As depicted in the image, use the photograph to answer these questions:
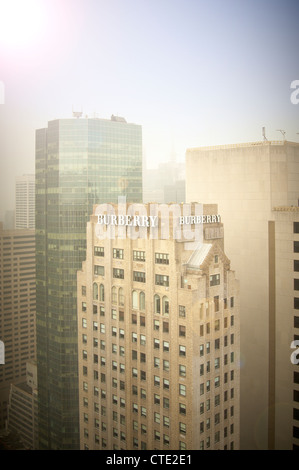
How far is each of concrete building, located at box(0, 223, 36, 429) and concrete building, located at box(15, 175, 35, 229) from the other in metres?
1.61

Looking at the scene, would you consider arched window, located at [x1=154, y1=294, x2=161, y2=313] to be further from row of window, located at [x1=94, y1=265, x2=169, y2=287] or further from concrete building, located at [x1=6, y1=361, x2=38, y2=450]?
concrete building, located at [x1=6, y1=361, x2=38, y2=450]

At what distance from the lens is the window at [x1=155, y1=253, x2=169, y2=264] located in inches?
586

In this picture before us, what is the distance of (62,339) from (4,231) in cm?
896

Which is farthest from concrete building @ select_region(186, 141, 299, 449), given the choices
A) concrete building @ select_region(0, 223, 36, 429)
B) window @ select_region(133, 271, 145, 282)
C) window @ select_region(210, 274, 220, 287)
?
concrete building @ select_region(0, 223, 36, 429)

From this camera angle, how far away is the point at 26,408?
28266mm

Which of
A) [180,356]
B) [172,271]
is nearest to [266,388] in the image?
[180,356]

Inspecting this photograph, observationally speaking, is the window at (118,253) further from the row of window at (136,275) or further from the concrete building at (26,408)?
the concrete building at (26,408)

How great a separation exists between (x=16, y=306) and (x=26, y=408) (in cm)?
699

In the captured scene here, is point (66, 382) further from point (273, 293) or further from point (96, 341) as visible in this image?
point (273, 293)

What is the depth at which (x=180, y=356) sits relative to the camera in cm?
1405

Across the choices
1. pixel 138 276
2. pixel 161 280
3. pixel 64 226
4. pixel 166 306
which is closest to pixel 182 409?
pixel 166 306

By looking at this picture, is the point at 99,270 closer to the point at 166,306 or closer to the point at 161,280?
the point at 161,280

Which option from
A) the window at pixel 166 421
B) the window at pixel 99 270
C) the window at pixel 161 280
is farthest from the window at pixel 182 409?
the window at pixel 99 270

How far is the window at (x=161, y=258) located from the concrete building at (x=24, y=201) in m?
6.01
